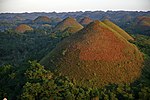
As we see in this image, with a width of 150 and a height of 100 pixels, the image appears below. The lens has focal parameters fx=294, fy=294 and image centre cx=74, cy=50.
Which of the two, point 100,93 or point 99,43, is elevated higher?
point 99,43

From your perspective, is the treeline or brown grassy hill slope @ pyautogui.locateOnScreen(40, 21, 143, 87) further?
brown grassy hill slope @ pyautogui.locateOnScreen(40, 21, 143, 87)

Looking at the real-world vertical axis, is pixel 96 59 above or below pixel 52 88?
above

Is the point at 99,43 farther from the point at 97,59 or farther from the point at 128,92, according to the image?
the point at 128,92

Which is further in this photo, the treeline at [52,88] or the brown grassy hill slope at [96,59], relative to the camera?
the brown grassy hill slope at [96,59]

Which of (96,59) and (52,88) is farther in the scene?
(96,59)

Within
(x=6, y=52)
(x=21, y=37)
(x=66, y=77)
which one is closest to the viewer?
(x=66, y=77)

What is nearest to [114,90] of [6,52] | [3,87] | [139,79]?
[139,79]

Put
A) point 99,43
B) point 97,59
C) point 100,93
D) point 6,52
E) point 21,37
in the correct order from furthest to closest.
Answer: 1. point 21,37
2. point 6,52
3. point 99,43
4. point 97,59
5. point 100,93

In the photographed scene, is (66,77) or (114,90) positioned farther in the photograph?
(66,77)
